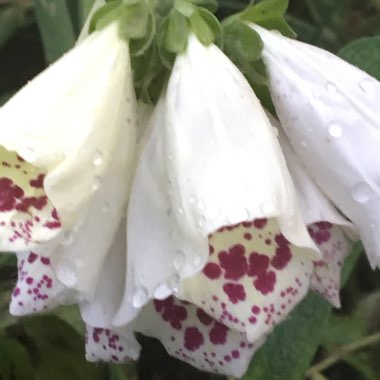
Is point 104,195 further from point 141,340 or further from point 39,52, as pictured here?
point 39,52

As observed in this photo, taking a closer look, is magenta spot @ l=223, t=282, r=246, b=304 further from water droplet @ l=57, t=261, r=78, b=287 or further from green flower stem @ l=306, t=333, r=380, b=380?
green flower stem @ l=306, t=333, r=380, b=380

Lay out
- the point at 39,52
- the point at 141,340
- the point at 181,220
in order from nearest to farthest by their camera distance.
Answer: the point at 181,220 < the point at 141,340 < the point at 39,52

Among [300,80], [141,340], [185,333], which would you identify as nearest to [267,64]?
[300,80]

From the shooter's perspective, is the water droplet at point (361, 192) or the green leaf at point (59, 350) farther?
the green leaf at point (59, 350)

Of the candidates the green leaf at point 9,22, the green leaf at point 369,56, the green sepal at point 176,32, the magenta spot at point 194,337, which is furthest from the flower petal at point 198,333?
the green leaf at point 9,22

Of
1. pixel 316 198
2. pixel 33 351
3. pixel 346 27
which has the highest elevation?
pixel 316 198

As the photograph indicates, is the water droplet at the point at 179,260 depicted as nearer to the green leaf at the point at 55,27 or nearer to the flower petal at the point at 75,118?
the flower petal at the point at 75,118

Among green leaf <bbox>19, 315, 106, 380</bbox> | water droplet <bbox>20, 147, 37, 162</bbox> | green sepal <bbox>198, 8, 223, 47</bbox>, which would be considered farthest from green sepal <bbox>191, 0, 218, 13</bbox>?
green leaf <bbox>19, 315, 106, 380</bbox>
